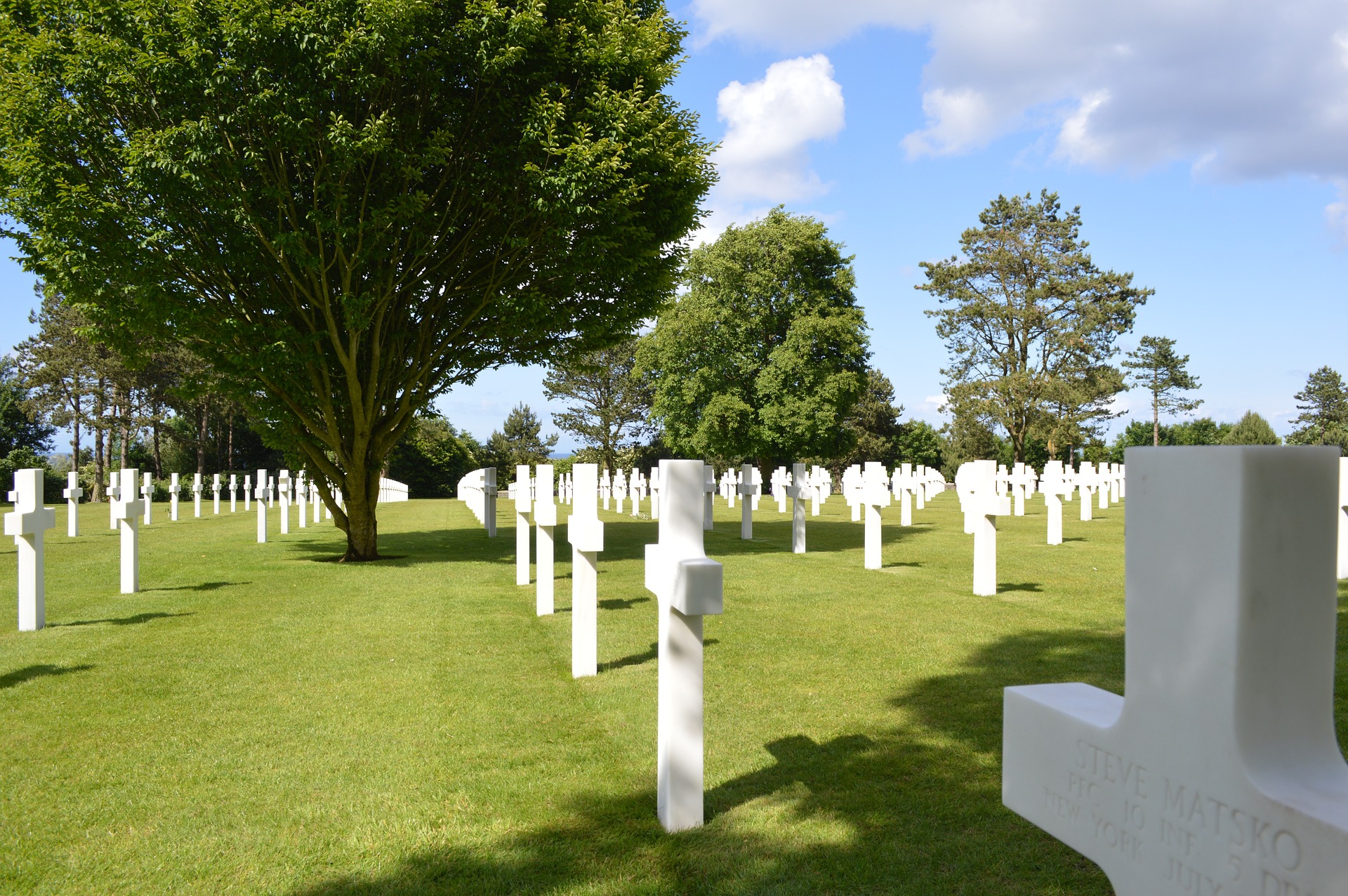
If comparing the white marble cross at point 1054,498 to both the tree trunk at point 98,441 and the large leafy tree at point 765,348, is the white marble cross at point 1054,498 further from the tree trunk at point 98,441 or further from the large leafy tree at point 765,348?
the tree trunk at point 98,441

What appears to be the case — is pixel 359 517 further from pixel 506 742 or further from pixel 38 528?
pixel 506 742

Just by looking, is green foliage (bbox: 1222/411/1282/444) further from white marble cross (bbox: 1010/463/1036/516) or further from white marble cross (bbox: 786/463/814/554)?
white marble cross (bbox: 786/463/814/554)

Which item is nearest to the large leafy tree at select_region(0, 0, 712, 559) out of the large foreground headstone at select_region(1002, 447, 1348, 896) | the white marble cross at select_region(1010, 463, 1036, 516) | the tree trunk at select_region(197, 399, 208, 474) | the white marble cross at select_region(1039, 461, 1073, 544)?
the white marble cross at select_region(1039, 461, 1073, 544)

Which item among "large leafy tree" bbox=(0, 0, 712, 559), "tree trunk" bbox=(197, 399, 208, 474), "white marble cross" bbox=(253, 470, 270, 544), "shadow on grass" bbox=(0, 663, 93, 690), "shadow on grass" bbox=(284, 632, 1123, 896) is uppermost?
"large leafy tree" bbox=(0, 0, 712, 559)

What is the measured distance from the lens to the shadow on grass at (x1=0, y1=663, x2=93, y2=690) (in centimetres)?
640

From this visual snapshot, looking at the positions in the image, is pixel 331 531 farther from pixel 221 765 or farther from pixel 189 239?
pixel 221 765

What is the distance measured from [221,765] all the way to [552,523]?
4800 mm

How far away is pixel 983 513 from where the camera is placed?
10.3 metres

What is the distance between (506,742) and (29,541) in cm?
622

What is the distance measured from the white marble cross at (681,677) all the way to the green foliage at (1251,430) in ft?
214

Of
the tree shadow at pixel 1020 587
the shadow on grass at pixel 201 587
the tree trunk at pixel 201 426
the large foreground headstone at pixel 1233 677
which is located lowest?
the shadow on grass at pixel 201 587

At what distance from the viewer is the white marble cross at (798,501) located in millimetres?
15641

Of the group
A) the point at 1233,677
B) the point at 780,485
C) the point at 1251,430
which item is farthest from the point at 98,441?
the point at 1251,430

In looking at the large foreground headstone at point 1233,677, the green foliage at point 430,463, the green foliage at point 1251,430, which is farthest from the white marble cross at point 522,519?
the green foliage at point 1251,430
